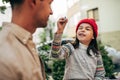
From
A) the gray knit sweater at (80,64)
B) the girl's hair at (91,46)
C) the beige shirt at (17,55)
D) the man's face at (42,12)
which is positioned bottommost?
the gray knit sweater at (80,64)

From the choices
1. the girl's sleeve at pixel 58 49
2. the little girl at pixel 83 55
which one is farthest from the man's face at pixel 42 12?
the little girl at pixel 83 55

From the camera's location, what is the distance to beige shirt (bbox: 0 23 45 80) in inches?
48.8

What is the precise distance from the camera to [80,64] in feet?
11.9

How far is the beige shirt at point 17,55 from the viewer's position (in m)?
1.24

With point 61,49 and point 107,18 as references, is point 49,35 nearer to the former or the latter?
point 107,18

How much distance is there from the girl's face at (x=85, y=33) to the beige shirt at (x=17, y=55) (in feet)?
7.89

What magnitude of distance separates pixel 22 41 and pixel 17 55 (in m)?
0.09

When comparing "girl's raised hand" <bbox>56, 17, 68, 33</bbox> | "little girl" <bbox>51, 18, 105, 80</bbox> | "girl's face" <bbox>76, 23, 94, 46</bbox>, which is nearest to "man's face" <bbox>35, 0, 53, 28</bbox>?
"girl's raised hand" <bbox>56, 17, 68, 33</bbox>

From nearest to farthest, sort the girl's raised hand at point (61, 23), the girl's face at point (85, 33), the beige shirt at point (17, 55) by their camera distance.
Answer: the beige shirt at point (17, 55)
the girl's raised hand at point (61, 23)
the girl's face at point (85, 33)

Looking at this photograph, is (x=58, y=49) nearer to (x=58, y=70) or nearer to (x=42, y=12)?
(x=42, y=12)

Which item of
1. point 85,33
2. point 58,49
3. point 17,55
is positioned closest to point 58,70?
point 85,33

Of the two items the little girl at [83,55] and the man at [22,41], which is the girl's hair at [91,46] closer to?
the little girl at [83,55]

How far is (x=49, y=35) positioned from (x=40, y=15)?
34325mm

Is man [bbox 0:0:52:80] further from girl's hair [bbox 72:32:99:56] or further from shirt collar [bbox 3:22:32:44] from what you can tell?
girl's hair [bbox 72:32:99:56]
